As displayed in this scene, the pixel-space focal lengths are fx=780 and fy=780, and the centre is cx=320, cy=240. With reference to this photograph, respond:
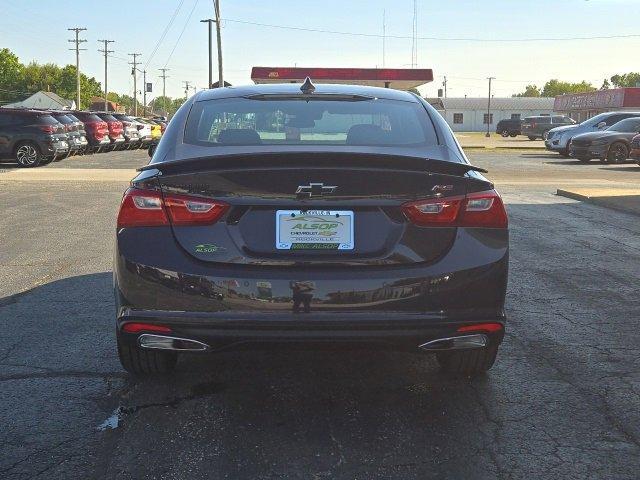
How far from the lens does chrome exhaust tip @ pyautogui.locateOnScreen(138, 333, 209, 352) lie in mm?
3559

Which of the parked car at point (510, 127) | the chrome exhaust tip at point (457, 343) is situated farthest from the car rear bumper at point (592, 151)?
the parked car at point (510, 127)

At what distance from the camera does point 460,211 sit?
3.59 metres

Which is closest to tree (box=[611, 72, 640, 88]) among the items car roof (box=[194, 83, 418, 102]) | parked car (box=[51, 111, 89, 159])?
parked car (box=[51, 111, 89, 159])

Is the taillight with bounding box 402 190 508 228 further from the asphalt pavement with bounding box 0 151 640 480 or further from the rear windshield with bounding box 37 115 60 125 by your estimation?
the rear windshield with bounding box 37 115 60 125

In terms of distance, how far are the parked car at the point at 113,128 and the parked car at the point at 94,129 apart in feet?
1.76

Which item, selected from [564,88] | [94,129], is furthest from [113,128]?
[564,88]

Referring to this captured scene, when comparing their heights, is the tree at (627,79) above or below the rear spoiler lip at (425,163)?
above

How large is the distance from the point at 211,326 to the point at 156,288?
1.03ft

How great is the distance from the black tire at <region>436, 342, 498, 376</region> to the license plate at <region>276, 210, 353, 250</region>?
99 centimetres

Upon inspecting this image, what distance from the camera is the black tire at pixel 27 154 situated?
882 inches

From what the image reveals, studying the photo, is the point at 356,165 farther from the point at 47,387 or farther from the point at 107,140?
the point at 107,140

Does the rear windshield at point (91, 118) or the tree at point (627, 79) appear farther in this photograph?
the tree at point (627, 79)

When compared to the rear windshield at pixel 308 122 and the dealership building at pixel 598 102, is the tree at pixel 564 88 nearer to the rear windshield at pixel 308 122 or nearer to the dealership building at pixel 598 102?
the dealership building at pixel 598 102

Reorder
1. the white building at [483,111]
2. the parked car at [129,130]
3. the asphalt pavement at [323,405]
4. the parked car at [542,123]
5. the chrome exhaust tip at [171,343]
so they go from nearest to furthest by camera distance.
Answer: the asphalt pavement at [323,405] < the chrome exhaust tip at [171,343] < the parked car at [129,130] < the parked car at [542,123] < the white building at [483,111]
